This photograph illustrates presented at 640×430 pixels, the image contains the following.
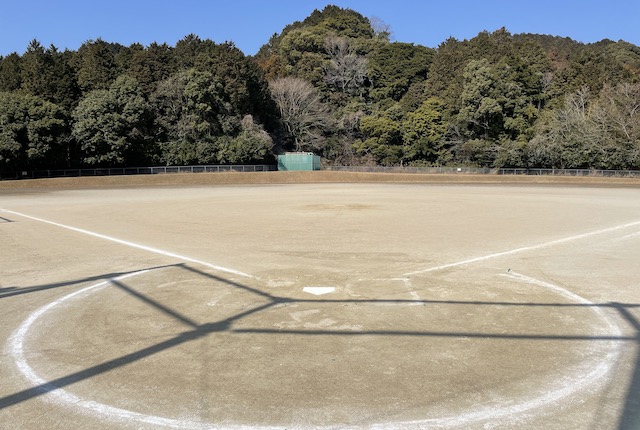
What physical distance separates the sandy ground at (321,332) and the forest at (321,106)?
39464 millimetres

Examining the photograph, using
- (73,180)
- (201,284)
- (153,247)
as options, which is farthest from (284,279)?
(73,180)

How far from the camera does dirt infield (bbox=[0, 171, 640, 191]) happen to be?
41.4m

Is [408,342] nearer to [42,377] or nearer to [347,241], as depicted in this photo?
[42,377]

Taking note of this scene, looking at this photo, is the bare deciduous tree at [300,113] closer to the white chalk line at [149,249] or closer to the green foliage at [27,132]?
the green foliage at [27,132]

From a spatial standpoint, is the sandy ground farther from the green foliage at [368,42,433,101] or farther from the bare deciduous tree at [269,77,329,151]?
the green foliage at [368,42,433,101]

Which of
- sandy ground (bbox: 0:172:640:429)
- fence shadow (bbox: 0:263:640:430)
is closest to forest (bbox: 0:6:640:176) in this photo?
sandy ground (bbox: 0:172:640:429)

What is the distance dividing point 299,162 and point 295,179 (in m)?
10.4

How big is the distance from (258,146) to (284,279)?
49.0 m

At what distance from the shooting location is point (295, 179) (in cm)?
4784

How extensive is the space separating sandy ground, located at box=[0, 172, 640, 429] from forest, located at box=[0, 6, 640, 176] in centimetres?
3946

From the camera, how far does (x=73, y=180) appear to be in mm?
41469

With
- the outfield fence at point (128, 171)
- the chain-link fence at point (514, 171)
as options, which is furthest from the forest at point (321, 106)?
the chain-link fence at point (514, 171)

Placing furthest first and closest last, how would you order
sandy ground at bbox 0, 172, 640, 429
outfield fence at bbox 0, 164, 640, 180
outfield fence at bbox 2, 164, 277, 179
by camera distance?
outfield fence at bbox 0, 164, 640, 180 → outfield fence at bbox 2, 164, 277, 179 → sandy ground at bbox 0, 172, 640, 429

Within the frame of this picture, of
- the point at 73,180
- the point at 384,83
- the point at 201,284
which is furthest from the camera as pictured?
the point at 384,83
